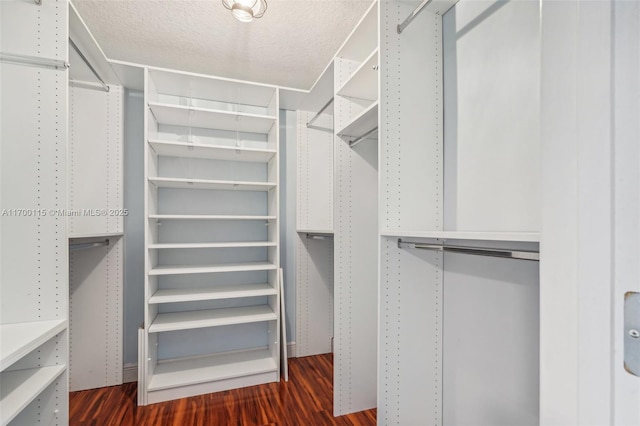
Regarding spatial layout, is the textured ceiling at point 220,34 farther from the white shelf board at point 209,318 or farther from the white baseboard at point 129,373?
the white baseboard at point 129,373

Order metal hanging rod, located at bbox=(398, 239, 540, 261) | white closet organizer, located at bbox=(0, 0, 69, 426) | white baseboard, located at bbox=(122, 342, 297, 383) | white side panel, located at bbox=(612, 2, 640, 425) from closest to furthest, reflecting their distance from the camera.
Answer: white side panel, located at bbox=(612, 2, 640, 425) < metal hanging rod, located at bbox=(398, 239, 540, 261) < white closet organizer, located at bbox=(0, 0, 69, 426) < white baseboard, located at bbox=(122, 342, 297, 383)

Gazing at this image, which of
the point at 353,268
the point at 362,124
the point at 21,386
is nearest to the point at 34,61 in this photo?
the point at 21,386

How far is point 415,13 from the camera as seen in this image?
4.33ft

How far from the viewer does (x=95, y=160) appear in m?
2.29

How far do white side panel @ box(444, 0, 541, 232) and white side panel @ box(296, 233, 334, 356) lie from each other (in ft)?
5.35

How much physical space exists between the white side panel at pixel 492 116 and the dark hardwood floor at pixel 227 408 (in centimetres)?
151

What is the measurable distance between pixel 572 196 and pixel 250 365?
2519 millimetres

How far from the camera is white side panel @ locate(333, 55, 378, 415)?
1978 millimetres

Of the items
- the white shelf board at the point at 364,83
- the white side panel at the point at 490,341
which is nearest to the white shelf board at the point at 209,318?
the white side panel at the point at 490,341

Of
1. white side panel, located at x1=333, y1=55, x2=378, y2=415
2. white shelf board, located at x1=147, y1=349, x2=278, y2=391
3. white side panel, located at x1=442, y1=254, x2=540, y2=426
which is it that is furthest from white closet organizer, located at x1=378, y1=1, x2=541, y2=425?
white shelf board, located at x1=147, y1=349, x2=278, y2=391

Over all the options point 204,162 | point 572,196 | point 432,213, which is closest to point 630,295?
point 572,196

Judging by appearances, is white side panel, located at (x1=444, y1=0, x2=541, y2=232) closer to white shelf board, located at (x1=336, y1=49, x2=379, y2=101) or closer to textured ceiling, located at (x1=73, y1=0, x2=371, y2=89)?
white shelf board, located at (x1=336, y1=49, x2=379, y2=101)

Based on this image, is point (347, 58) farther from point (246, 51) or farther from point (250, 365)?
point (250, 365)

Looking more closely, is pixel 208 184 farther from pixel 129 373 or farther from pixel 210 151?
pixel 129 373
